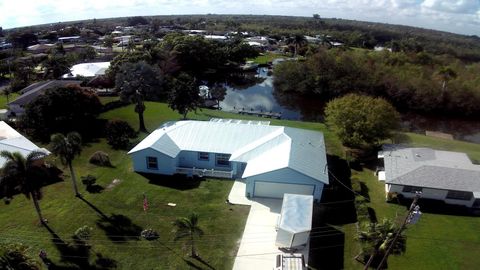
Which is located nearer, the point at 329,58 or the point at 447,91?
the point at 447,91

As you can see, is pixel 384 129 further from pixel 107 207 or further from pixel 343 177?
pixel 107 207

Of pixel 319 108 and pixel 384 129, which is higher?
pixel 384 129

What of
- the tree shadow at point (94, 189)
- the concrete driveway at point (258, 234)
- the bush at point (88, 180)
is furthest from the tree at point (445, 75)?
the bush at point (88, 180)

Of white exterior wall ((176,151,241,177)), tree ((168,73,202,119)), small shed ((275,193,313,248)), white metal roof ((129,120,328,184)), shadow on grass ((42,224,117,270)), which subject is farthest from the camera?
tree ((168,73,202,119))

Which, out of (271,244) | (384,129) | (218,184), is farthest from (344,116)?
(271,244)

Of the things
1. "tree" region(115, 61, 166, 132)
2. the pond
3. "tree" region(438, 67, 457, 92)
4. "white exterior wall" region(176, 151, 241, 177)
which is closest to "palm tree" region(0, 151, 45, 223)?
"white exterior wall" region(176, 151, 241, 177)

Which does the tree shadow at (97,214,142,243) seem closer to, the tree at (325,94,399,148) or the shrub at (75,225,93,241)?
the shrub at (75,225,93,241)
